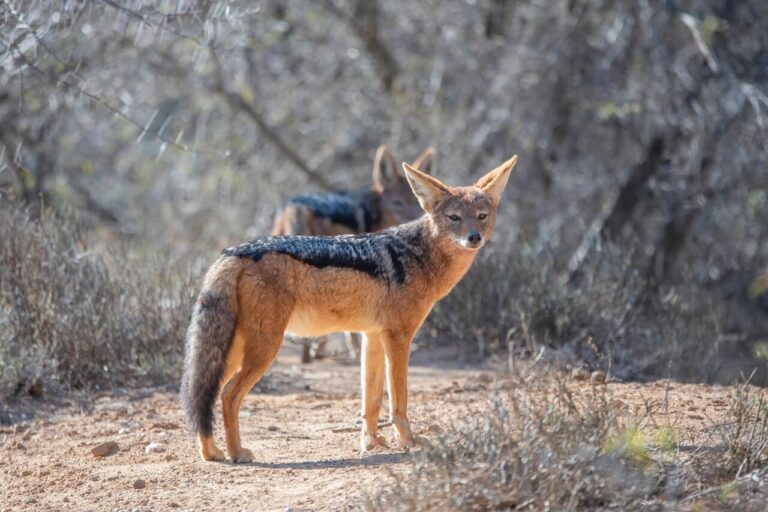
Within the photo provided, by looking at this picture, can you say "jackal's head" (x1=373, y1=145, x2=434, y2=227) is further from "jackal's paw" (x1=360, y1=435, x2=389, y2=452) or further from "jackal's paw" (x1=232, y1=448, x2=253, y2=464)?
"jackal's paw" (x1=232, y1=448, x2=253, y2=464)

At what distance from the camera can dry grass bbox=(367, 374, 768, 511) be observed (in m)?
4.73

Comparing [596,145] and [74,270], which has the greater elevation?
[596,145]

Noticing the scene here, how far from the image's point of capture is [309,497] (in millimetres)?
5410

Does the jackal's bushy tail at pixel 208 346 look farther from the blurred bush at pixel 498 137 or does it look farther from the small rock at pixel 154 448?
the blurred bush at pixel 498 137

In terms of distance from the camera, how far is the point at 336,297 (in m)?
6.51

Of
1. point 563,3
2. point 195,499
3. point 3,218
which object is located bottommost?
point 195,499

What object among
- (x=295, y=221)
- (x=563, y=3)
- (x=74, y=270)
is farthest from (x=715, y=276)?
(x=74, y=270)

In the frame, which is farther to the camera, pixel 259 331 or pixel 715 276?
pixel 715 276

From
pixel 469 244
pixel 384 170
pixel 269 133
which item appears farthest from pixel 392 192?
pixel 469 244

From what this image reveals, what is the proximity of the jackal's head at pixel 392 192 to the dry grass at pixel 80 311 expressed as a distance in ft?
10.2

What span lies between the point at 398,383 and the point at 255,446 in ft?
3.35

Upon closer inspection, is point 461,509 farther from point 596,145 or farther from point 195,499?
point 596,145

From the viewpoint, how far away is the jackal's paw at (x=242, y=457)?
6.28 meters

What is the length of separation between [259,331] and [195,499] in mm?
1051
